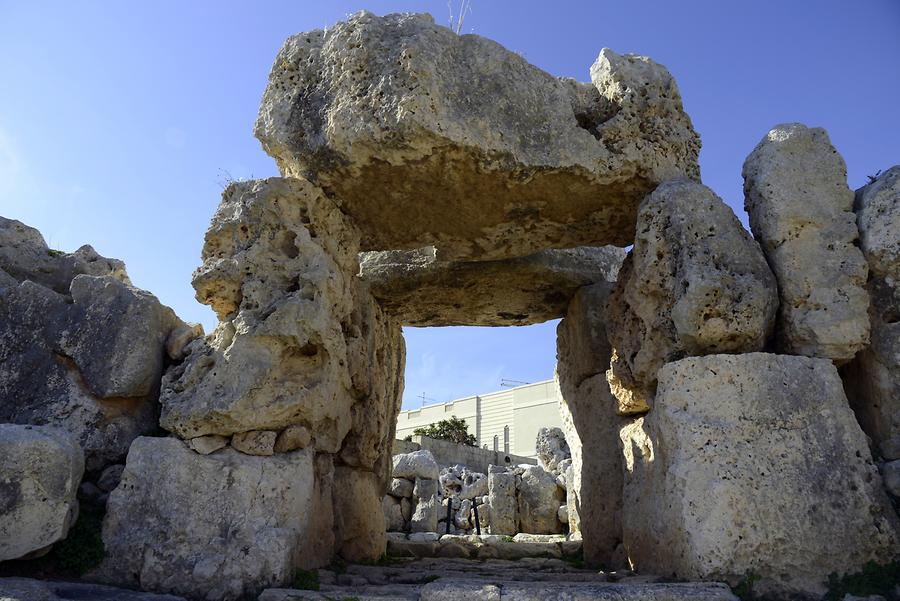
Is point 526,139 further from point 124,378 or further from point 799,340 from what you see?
point 124,378

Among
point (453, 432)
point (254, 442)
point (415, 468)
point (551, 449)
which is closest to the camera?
point (254, 442)

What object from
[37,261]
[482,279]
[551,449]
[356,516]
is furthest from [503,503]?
[37,261]

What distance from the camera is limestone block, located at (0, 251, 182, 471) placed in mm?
4664

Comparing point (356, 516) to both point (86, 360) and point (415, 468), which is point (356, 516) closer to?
point (86, 360)

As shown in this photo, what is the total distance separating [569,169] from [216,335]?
110 inches

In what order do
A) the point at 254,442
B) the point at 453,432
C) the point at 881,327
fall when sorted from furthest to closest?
the point at 453,432 < the point at 881,327 < the point at 254,442

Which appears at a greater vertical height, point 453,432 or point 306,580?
point 453,432

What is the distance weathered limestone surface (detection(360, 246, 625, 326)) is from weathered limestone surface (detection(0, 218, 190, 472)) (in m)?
2.80

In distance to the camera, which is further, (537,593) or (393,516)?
(393,516)

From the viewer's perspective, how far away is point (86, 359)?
477cm

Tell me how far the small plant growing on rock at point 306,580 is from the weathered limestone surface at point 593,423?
2.99 meters

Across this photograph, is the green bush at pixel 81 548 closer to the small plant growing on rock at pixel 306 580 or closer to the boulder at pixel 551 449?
the small plant growing on rock at pixel 306 580

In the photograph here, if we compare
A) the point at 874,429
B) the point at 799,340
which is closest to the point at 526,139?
the point at 799,340

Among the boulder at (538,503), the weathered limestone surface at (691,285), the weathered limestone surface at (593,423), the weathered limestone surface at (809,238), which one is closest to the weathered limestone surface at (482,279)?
the weathered limestone surface at (593,423)
